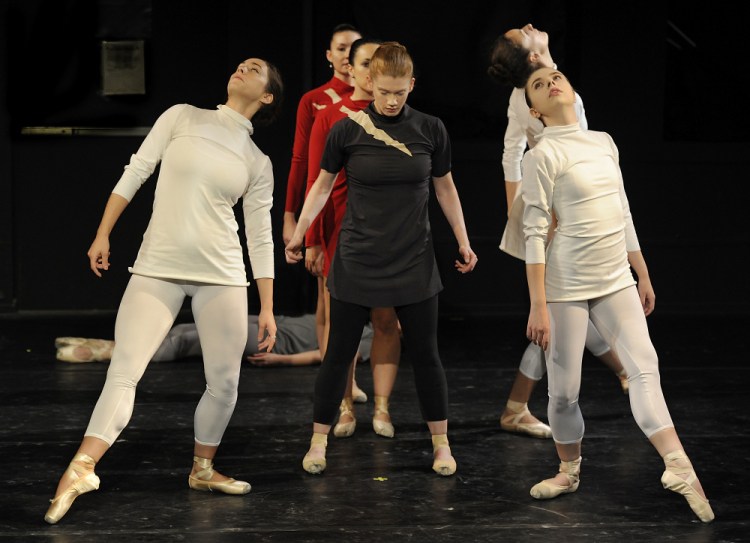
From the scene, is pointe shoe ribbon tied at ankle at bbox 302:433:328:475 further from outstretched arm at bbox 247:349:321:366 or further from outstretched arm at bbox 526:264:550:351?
outstretched arm at bbox 247:349:321:366

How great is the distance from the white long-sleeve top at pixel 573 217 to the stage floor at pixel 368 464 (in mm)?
701

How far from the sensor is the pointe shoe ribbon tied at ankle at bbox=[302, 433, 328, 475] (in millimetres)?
3961

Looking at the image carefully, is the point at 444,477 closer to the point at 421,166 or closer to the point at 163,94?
the point at 421,166

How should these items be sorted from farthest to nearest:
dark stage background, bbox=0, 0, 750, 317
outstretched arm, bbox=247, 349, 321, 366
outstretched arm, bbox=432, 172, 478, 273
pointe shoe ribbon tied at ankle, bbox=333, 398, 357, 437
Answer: dark stage background, bbox=0, 0, 750, 317 < outstretched arm, bbox=247, 349, 321, 366 < pointe shoe ribbon tied at ankle, bbox=333, 398, 357, 437 < outstretched arm, bbox=432, 172, 478, 273

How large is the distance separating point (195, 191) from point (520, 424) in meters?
1.67

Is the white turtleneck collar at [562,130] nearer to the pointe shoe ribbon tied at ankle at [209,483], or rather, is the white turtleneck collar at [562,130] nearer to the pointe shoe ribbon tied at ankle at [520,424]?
the pointe shoe ribbon tied at ankle at [520,424]

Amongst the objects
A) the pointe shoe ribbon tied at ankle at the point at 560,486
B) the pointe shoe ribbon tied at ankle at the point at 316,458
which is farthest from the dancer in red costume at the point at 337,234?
the pointe shoe ribbon tied at ankle at the point at 560,486

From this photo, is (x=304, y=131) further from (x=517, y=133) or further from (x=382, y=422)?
(x=382, y=422)

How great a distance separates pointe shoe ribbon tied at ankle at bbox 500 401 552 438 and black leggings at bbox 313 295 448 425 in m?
0.58

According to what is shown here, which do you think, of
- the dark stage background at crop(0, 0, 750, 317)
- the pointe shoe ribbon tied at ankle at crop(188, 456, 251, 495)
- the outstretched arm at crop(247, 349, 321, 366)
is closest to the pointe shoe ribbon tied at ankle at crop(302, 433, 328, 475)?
the pointe shoe ribbon tied at ankle at crop(188, 456, 251, 495)

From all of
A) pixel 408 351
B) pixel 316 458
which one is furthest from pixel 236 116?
pixel 316 458

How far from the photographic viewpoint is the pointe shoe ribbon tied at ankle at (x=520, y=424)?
445 cm

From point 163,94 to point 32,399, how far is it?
257cm

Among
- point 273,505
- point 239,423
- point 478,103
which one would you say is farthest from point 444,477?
point 478,103
